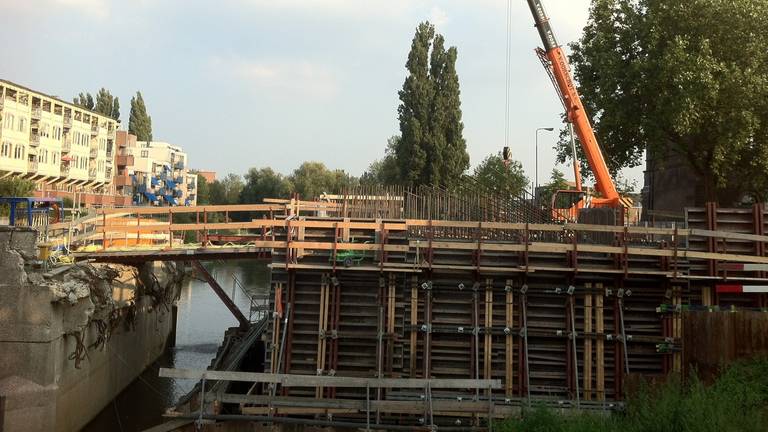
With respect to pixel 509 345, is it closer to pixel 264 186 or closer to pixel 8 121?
pixel 8 121

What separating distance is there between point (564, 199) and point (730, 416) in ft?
75.1

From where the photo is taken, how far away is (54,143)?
71.2 m

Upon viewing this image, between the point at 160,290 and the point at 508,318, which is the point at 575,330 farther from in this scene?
the point at 160,290

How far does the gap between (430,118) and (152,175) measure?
232ft

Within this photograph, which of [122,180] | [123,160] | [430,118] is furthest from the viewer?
[122,180]

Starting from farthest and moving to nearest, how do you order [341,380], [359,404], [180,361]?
1. [180,361]
2. [359,404]
3. [341,380]

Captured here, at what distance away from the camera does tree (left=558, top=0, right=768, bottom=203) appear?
2733 cm

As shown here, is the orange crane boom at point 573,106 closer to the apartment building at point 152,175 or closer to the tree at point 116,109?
the apartment building at point 152,175

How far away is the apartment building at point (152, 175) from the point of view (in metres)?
93.9

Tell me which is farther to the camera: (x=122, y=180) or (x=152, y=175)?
(x=152, y=175)

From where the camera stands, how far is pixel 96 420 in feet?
74.8

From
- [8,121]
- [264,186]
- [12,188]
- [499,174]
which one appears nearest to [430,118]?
[499,174]

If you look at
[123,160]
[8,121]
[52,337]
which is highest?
[123,160]

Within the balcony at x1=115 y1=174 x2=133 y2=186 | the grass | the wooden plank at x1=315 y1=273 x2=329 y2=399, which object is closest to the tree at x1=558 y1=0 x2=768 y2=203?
the grass
